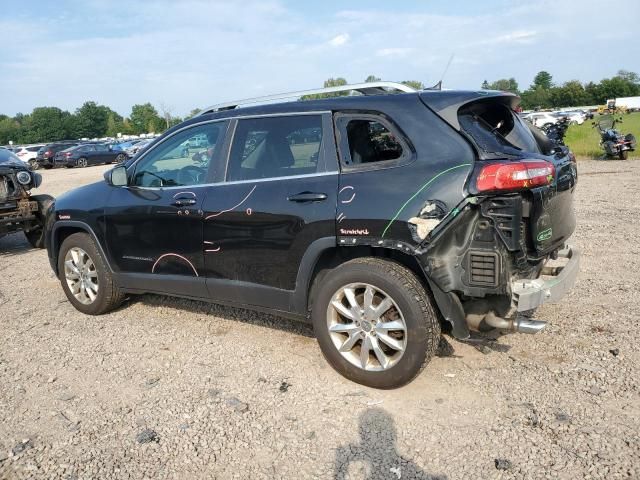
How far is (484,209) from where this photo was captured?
316 cm

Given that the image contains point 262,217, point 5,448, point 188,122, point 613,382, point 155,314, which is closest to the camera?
point 5,448

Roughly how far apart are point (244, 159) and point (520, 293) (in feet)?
7.21

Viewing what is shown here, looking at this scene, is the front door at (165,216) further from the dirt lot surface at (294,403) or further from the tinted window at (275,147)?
the dirt lot surface at (294,403)

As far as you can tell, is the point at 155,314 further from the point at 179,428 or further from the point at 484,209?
the point at 484,209

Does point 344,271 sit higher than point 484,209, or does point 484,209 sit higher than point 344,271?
point 484,209

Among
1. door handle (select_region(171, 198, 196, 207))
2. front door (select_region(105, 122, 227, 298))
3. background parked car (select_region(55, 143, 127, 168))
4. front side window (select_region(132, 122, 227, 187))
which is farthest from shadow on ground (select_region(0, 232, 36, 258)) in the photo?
background parked car (select_region(55, 143, 127, 168))

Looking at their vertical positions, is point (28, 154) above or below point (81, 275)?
above

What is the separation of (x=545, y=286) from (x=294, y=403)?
1749 mm

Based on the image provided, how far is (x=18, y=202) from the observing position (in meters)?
8.44

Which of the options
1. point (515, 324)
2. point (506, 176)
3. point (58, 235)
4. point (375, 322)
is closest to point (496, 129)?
point (506, 176)

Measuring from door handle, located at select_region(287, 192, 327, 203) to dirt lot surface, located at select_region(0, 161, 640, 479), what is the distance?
1.24 metres

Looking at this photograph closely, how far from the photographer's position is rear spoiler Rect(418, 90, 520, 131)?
3.36 m

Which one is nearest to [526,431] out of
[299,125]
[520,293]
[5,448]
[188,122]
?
[520,293]

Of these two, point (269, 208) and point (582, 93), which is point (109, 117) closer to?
point (582, 93)
